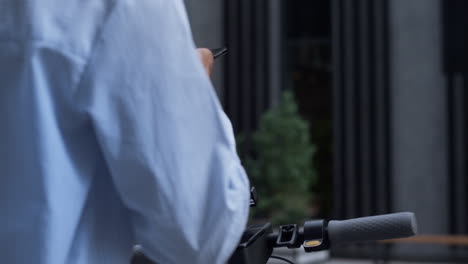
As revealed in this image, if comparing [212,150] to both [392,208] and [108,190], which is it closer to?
[108,190]

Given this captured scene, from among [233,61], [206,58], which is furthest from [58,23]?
[233,61]

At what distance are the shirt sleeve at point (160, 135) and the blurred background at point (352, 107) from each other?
32.2 feet

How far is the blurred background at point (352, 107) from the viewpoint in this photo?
11148 millimetres

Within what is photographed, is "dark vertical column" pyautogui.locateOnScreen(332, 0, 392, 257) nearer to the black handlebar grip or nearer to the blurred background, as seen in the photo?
the blurred background

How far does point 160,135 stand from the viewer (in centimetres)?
89

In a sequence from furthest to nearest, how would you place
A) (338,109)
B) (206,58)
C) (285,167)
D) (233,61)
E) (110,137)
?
(233,61)
(338,109)
(285,167)
(206,58)
(110,137)

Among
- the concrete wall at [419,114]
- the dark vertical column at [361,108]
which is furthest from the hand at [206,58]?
the concrete wall at [419,114]

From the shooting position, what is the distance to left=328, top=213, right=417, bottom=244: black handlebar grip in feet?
4.00

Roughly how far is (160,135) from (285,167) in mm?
9915

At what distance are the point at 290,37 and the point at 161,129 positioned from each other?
12.0 metres

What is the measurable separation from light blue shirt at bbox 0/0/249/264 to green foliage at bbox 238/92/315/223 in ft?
32.2

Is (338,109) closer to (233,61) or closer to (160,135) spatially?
(233,61)

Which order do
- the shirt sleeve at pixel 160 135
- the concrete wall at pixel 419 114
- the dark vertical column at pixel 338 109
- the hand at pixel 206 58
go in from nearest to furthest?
the shirt sleeve at pixel 160 135 < the hand at pixel 206 58 < the concrete wall at pixel 419 114 < the dark vertical column at pixel 338 109

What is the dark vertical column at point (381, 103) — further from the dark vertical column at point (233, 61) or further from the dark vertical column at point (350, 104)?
the dark vertical column at point (233, 61)
